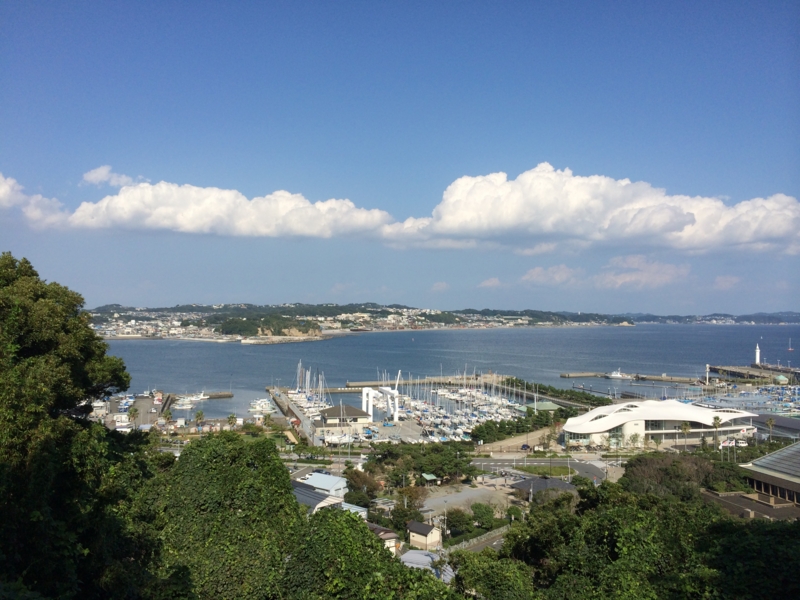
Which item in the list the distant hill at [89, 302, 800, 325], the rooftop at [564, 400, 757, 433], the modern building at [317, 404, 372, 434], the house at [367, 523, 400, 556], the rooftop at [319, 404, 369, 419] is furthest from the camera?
the distant hill at [89, 302, 800, 325]

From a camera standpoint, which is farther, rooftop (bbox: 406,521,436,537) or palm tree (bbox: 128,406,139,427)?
palm tree (bbox: 128,406,139,427)

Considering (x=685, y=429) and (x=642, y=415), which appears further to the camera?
(x=642, y=415)

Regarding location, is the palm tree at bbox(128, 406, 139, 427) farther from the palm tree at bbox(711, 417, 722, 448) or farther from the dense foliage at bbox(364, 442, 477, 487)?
the palm tree at bbox(711, 417, 722, 448)

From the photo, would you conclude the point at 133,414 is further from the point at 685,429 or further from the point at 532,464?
the point at 685,429

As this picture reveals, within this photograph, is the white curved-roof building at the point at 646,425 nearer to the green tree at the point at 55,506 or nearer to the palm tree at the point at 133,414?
the palm tree at the point at 133,414

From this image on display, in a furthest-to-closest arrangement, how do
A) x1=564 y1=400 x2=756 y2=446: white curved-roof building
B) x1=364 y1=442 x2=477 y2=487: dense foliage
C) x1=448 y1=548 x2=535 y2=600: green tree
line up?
x1=564 y1=400 x2=756 y2=446: white curved-roof building < x1=364 y1=442 x2=477 y2=487: dense foliage < x1=448 y1=548 x2=535 y2=600: green tree

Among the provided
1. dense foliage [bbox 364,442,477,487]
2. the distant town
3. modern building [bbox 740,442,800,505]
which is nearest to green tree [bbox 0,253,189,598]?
dense foliage [bbox 364,442,477,487]

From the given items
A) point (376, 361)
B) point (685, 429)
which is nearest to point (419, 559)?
point (685, 429)
